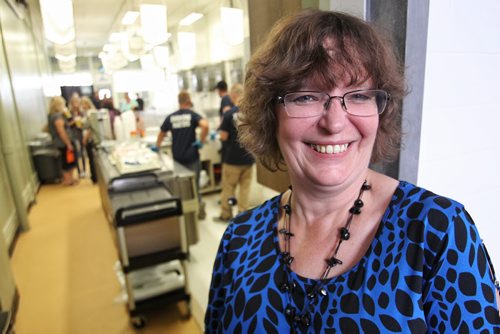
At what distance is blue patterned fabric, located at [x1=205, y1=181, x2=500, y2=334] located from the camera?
0.64 meters

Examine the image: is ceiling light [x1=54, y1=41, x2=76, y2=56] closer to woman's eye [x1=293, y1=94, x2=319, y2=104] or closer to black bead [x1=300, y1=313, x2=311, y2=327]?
woman's eye [x1=293, y1=94, x2=319, y2=104]

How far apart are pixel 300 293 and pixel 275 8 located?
1.18m

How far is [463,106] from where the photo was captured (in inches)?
51.6

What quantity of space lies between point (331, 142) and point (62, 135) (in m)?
6.06

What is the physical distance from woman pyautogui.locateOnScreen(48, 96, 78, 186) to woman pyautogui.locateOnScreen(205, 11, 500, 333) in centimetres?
567

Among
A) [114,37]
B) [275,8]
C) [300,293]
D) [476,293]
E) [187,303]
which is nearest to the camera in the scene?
[476,293]

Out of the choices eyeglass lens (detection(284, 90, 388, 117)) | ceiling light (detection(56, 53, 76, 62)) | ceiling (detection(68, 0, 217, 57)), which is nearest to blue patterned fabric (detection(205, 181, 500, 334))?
eyeglass lens (detection(284, 90, 388, 117))

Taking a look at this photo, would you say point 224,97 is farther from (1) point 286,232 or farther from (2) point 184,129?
(1) point 286,232

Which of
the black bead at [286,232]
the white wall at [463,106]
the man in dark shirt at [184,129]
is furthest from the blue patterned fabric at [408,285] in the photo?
the man in dark shirt at [184,129]

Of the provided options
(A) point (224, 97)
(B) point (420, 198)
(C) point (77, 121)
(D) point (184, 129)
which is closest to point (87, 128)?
(C) point (77, 121)

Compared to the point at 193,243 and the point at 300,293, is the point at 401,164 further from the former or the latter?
the point at 193,243

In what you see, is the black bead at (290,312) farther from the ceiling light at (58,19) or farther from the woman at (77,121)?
the woman at (77,121)

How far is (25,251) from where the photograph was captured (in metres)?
3.90

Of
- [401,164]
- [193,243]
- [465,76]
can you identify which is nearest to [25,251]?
[193,243]
